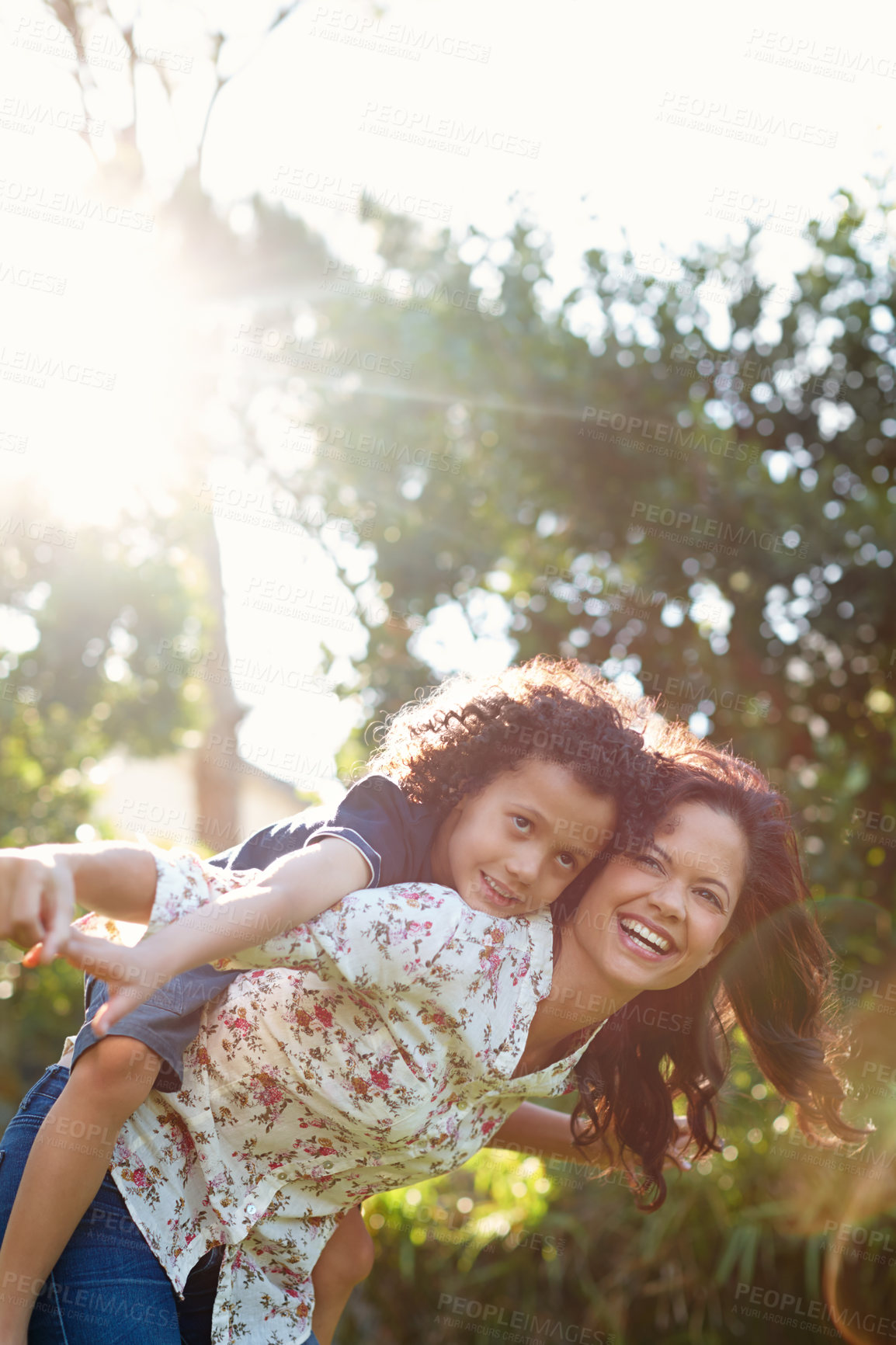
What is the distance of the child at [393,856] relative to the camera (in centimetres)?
139

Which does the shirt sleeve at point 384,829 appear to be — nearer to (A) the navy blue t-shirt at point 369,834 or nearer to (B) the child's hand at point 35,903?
(A) the navy blue t-shirt at point 369,834

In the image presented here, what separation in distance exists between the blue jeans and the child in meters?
0.06

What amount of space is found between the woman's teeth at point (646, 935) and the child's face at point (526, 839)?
5.2 inches

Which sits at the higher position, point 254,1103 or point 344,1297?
point 254,1103

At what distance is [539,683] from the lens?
2051mm

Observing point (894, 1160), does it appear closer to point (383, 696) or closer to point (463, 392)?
point (383, 696)

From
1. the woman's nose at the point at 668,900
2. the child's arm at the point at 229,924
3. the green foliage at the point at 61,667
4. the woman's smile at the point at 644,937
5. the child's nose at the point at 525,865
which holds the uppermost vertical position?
the child's arm at the point at 229,924

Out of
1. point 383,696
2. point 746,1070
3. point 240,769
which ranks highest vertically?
point 383,696

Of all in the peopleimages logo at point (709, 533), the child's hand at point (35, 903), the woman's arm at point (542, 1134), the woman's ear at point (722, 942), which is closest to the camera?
the child's hand at point (35, 903)

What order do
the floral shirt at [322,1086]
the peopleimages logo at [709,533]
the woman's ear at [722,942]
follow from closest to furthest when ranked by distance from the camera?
the floral shirt at [322,1086]
the woman's ear at [722,942]
the peopleimages logo at [709,533]

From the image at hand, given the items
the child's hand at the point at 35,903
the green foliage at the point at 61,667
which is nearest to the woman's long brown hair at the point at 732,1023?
the child's hand at the point at 35,903

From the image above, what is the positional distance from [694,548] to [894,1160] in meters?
2.43

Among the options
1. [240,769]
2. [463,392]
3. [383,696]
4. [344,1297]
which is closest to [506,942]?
[344,1297]

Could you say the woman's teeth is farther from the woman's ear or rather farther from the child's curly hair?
the woman's ear
